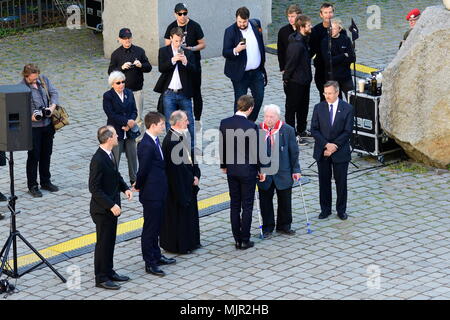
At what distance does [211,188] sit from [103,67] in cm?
691

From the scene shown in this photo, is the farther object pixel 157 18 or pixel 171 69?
pixel 157 18

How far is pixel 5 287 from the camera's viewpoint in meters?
11.8

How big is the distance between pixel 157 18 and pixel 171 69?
5.03m

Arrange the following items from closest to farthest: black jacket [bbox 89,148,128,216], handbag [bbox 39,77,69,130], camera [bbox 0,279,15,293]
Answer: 1. black jacket [bbox 89,148,128,216]
2. camera [bbox 0,279,15,293]
3. handbag [bbox 39,77,69,130]

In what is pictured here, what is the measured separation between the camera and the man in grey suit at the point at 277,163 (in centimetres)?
1328

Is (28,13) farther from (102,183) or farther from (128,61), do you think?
(102,183)

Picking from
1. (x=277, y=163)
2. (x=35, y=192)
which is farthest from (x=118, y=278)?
(x=35, y=192)

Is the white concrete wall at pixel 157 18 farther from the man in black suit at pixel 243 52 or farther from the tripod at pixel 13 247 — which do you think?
the tripod at pixel 13 247

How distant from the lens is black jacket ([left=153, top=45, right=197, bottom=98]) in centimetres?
1599

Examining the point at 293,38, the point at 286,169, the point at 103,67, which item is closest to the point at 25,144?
the point at 286,169

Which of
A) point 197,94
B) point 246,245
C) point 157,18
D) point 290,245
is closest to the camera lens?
point 246,245

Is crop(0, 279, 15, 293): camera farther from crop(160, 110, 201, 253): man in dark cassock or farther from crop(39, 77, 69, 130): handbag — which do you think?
crop(39, 77, 69, 130): handbag

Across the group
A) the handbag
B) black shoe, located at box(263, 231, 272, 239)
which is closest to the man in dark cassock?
black shoe, located at box(263, 231, 272, 239)

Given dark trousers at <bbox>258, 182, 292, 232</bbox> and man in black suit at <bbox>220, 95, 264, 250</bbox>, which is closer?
man in black suit at <bbox>220, 95, 264, 250</bbox>
